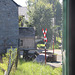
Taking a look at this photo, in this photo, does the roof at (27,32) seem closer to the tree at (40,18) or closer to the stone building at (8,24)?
the stone building at (8,24)

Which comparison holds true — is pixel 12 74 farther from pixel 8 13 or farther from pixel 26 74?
A: pixel 8 13

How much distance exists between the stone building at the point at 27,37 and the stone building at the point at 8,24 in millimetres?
3151

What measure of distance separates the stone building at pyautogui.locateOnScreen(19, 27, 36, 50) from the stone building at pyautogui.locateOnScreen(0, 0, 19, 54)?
3.15 meters

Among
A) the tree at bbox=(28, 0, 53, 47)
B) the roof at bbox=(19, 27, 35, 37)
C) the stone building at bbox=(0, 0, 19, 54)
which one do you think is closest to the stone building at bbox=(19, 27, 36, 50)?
the roof at bbox=(19, 27, 35, 37)

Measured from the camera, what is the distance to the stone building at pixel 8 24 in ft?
36.5

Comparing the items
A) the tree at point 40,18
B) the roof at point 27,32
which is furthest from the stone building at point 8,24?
the tree at point 40,18

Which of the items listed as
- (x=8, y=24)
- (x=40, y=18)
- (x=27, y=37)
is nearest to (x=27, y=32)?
(x=27, y=37)

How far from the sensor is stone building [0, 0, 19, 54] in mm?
11133

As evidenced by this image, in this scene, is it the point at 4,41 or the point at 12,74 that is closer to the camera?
the point at 12,74

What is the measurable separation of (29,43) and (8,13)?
200 inches

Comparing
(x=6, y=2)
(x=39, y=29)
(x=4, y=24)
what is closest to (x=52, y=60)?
(x=4, y=24)

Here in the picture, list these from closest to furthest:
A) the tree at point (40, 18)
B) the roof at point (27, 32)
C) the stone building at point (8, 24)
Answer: the stone building at point (8, 24) < the roof at point (27, 32) < the tree at point (40, 18)

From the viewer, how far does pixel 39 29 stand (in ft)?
67.2

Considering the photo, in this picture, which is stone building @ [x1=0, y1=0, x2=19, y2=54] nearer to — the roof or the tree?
the roof
